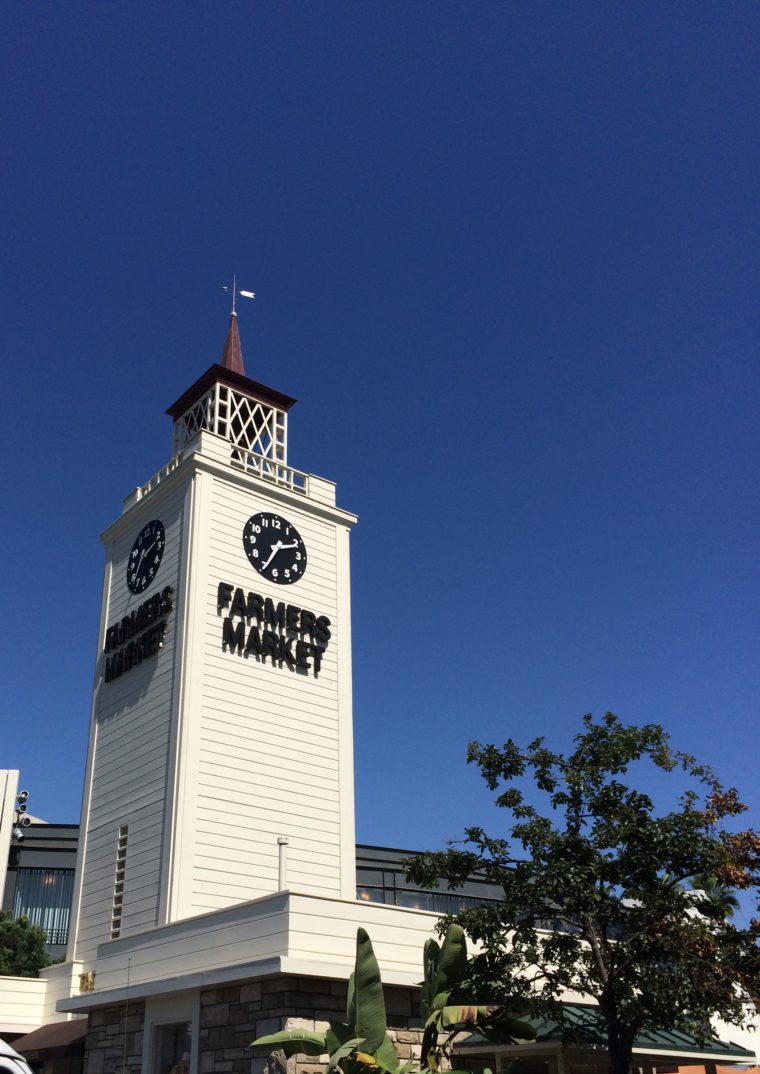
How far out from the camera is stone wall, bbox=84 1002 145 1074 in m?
19.6

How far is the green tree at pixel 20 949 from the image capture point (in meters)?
29.8

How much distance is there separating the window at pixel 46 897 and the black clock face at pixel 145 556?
2717 centimetres

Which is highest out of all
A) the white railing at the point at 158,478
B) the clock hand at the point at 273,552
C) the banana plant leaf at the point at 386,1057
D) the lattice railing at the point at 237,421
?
the lattice railing at the point at 237,421

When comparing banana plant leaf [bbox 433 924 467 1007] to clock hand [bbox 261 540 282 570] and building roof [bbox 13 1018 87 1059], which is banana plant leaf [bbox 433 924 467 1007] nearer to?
building roof [bbox 13 1018 87 1059]

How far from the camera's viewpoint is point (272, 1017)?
1664 centimetres

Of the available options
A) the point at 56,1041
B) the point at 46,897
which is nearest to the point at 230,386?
the point at 56,1041

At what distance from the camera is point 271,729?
27.3 meters

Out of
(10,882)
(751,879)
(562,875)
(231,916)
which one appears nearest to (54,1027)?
(231,916)

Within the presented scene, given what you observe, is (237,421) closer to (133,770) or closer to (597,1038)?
(133,770)

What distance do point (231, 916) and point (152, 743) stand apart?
331 inches

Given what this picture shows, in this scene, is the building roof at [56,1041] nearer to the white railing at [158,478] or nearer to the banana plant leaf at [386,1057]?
the banana plant leaf at [386,1057]

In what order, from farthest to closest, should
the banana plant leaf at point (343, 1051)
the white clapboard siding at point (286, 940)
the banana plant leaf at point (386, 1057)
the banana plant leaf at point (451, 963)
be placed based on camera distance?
the white clapboard siding at point (286, 940) → the banana plant leaf at point (451, 963) → the banana plant leaf at point (386, 1057) → the banana plant leaf at point (343, 1051)

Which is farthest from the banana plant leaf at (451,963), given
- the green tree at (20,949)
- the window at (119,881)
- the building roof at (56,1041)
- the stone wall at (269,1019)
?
the green tree at (20,949)

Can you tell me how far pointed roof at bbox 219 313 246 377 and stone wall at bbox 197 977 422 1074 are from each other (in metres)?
21.9
